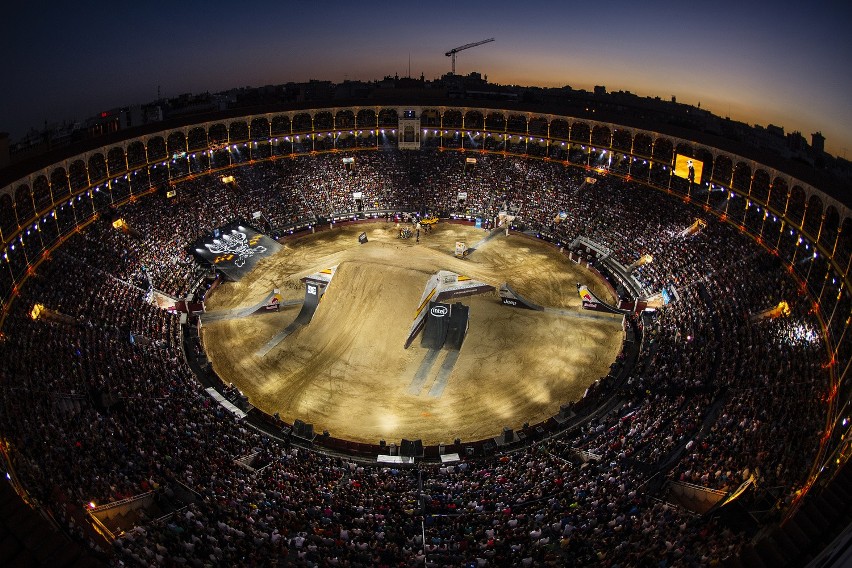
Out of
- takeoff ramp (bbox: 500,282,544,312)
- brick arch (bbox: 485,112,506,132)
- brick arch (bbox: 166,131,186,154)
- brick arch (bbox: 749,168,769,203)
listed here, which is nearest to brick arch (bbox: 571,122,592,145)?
brick arch (bbox: 485,112,506,132)

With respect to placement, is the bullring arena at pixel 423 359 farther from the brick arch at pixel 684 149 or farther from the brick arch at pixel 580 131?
the brick arch at pixel 580 131

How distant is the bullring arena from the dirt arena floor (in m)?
0.24

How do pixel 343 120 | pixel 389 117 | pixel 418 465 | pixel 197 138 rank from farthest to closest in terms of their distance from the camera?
pixel 389 117, pixel 343 120, pixel 197 138, pixel 418 465

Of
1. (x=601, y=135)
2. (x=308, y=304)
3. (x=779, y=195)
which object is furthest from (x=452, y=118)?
(x=308, y=304)

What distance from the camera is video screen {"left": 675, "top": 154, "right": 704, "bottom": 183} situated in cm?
6144

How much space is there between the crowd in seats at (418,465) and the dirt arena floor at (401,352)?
3.78 metres

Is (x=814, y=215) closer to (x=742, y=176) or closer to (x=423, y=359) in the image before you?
(x=742, y=176)

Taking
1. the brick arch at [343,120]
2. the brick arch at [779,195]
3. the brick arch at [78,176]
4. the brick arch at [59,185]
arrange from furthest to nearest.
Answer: the brick arch at [343,120]
the brick arch at [78,176]
the brick arch at [59,185]
the brick arch at [779,195]

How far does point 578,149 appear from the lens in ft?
255

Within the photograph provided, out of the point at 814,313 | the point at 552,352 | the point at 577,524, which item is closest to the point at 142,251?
the point at 552,352

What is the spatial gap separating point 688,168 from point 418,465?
4545cm

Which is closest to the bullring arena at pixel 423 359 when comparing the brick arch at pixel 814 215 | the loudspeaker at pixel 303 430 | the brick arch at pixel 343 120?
the loudspeaker at pixel 303 430

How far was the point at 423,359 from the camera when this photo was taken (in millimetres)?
44906

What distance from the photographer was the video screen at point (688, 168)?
6144cm
